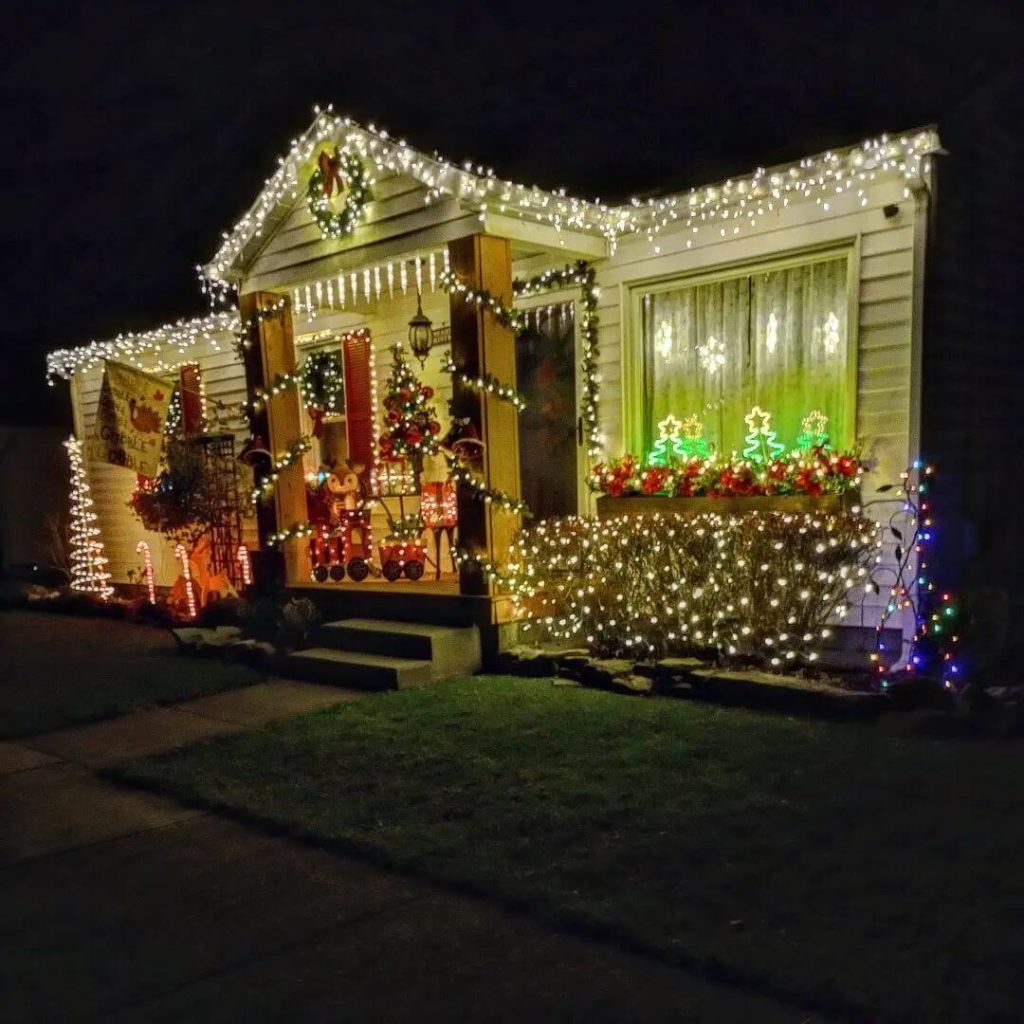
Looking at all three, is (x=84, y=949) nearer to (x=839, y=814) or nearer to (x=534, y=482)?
(x=839, y=814)

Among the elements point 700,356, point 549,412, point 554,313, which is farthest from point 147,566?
point 700,356

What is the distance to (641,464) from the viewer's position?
802cm

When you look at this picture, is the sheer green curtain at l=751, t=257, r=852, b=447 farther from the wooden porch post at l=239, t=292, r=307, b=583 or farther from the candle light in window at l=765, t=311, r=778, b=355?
the wooden porch post at l=239, t=292, r=307, b=583

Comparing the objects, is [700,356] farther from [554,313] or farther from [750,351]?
[554,313]

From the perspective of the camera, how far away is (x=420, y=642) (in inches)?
285

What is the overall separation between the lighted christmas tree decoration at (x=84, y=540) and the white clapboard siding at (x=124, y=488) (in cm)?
18

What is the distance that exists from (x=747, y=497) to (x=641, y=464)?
131cm

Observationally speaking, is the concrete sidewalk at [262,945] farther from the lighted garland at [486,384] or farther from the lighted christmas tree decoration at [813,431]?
the lighted christmas tree decoration at [813,431]

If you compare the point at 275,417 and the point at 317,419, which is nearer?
the point at 275,417

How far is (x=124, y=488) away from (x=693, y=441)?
958 centimetres

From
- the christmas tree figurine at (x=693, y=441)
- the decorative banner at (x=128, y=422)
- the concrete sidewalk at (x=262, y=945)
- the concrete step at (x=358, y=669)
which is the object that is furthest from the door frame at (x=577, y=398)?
the decorative banner at (x=128, y=422)

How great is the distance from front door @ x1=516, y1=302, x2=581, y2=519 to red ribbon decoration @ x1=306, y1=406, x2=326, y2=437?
10.2ft

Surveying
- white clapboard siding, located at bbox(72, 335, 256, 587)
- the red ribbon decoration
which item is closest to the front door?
the red ribbon decoration

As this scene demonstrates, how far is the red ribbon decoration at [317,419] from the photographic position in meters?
11.1
